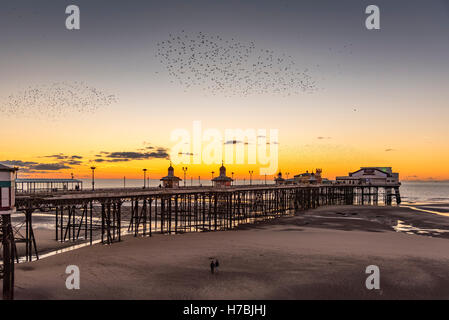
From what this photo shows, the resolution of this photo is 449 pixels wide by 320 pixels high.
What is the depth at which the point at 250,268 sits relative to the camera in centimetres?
2647

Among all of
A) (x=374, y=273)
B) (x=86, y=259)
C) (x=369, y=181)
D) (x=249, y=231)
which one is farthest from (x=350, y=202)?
(x=86, y=259)

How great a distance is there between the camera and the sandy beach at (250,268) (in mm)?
21281

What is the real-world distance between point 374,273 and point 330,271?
10.2 feet

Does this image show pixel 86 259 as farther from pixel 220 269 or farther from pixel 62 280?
pixel 220 269

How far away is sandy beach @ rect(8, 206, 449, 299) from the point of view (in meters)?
21.3

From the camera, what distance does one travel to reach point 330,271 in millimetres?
25672
